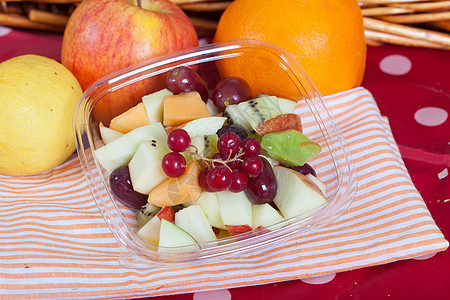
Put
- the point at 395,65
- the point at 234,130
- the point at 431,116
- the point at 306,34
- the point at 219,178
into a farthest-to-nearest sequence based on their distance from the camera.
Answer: the point at 395,65, the point at 431,116, the point at 306,34, the point at 234,130, the point at 219,178

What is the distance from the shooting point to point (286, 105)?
877 mm

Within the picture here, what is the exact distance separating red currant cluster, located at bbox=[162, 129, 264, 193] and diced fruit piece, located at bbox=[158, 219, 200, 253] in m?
0.07

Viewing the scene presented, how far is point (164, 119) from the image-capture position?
0.83m

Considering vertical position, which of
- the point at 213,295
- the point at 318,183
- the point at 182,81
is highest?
the point at 182,81

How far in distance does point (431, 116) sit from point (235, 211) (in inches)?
19.2

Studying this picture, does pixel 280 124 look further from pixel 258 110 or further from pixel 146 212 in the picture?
pixel 146 212

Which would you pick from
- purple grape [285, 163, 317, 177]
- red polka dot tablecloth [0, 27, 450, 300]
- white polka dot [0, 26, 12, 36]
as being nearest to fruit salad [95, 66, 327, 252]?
purple grape [285, 163, 317, 177]

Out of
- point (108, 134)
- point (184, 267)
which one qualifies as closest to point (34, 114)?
point (108, 134)

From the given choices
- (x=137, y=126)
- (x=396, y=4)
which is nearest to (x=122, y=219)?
(x=137, y=126)

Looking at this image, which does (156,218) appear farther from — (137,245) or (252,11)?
(252,11)

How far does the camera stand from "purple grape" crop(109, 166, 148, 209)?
0.77 m

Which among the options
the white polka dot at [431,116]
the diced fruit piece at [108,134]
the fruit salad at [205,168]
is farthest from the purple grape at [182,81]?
the white polka dot at [431,116]

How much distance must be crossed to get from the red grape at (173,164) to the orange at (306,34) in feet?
0.92

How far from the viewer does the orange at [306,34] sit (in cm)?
91
